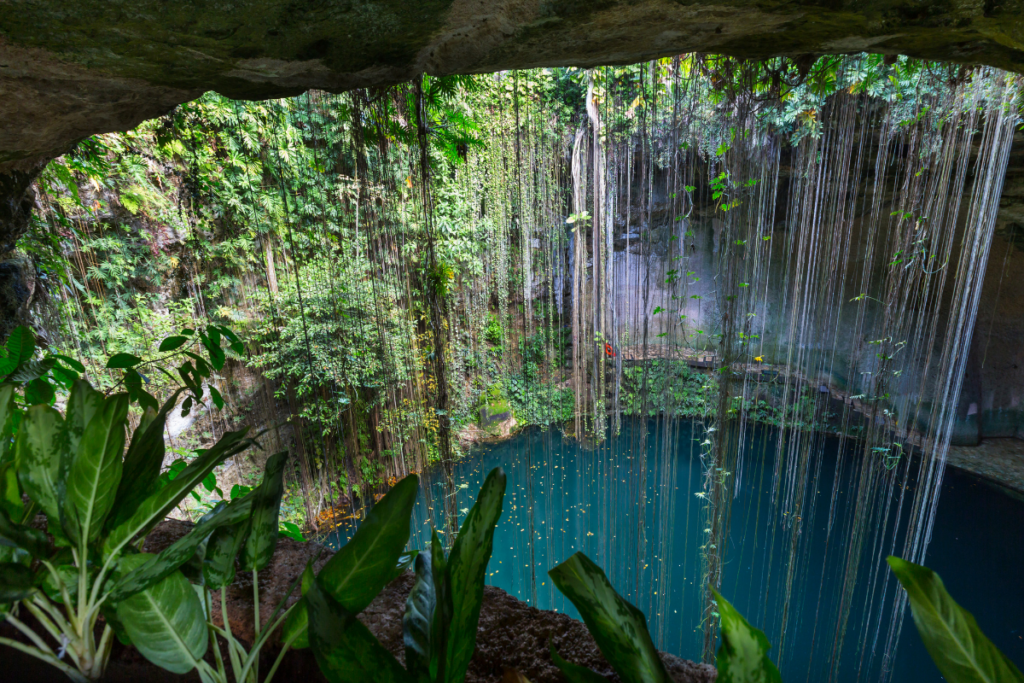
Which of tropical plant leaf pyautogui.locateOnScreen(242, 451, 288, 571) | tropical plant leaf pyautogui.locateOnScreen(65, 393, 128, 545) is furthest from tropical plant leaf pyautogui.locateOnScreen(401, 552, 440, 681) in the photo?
tropical plant leaf pyautogui.locateOnScreen(65, 393, 128, 545)

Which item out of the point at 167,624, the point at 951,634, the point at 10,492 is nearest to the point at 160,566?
the point at 167,624

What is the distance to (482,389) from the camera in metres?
4.35

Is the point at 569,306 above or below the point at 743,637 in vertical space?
below

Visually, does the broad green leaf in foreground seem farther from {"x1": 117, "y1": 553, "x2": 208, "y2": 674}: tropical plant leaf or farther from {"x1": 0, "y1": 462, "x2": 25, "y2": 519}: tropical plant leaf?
{"x1": 0, "y1": 462, "x2": 25, "y2": 519}: tropical plant leaf

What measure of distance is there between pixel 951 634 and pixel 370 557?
37cm

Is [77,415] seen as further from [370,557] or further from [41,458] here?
[370,557]

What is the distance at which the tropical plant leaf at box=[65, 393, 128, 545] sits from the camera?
0.36m

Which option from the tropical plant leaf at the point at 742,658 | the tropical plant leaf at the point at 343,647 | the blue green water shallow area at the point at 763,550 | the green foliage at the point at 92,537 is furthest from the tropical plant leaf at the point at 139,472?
the blue green water shallow area at the point at 763,550

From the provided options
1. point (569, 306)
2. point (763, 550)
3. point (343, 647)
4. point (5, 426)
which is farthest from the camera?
point (569, 306)

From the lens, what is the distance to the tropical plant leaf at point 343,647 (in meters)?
0.25

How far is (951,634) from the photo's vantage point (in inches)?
10.4

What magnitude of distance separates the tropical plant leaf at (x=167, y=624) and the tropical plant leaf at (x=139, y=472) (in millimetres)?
100

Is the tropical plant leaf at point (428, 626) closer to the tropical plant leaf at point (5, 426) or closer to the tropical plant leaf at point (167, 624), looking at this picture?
the tropical plant leaf at point (167, 624)

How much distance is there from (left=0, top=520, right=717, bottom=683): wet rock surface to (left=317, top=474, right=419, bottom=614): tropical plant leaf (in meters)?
0.08
